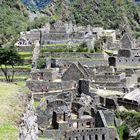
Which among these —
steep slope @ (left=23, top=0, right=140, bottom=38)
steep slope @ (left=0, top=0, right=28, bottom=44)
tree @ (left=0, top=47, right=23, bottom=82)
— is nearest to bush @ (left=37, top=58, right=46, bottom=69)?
tree @ (left=0, top=47, right=23, bottom=82)

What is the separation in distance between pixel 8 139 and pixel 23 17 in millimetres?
75934

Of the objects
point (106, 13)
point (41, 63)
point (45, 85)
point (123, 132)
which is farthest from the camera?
point (106, 13)

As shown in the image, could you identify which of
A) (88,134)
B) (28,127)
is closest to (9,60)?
(88,134)

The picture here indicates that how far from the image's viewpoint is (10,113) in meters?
9.97

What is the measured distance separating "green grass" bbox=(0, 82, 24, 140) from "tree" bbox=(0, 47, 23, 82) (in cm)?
2220

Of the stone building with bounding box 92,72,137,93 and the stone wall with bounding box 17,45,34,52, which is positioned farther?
the stone wall with bounding box 17,45,34,52

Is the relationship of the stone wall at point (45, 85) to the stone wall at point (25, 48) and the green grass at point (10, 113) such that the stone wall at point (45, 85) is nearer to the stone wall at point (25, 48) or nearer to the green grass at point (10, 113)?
the stone wall at point (25, 48)

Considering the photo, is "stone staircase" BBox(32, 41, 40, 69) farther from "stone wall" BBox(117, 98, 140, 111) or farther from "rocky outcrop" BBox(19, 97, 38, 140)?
"rocky outcrop" BBox(19, 97, 38, 140)

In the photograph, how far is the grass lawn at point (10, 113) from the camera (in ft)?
29.8

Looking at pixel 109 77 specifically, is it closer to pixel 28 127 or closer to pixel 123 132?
pixel 123 132

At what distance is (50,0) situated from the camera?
315ft

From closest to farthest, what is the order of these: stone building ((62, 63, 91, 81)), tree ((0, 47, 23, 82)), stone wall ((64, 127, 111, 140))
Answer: stone wall ((64, 127, 111, 140))
tree ((0, 47, 23, 82))
stone building ((62, 63, 91, 81))

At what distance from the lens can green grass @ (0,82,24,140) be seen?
9094 mm

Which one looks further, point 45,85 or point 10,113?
point 45,85
